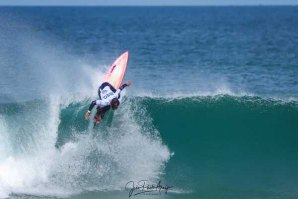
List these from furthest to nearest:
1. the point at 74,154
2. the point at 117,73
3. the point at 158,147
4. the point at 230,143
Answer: the point at 230,143, the point at 117,73, the point at 158,147, the point at 74,154

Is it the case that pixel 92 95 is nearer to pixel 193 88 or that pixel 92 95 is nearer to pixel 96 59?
pixel 193 88

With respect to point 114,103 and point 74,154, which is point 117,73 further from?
point 74,154

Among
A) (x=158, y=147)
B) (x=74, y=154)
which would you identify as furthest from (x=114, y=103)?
(x=158, y=147)

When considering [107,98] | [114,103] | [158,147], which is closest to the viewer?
[114,103]

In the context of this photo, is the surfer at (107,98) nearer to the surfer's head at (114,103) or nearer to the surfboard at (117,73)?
the surfer's head at (114,103)

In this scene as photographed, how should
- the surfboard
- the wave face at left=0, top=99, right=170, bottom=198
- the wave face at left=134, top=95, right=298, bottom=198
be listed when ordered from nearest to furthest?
the wave face at left=0, top=99, right=170, bottom=198 < the wave face at left=134, top=95, right=298, bottom=198 < the surfboard

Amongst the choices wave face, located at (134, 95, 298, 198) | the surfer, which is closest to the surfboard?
the surfer

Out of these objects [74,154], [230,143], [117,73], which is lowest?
[74,154]

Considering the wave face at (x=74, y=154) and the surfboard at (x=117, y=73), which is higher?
the surfboard at (x=117, y=73)

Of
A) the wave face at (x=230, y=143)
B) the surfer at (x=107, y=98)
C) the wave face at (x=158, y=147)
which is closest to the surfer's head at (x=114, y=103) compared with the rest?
the surfer at (x=107, y=98)

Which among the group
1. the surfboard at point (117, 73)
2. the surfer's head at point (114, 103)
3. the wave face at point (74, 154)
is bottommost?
the wave face at point (74, 154)

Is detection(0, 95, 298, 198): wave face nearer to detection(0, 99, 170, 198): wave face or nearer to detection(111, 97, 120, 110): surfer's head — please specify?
detection(0, 99, 170, 198): wave face

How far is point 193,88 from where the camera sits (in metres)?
22.2

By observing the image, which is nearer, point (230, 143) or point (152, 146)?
point (152, 146)
